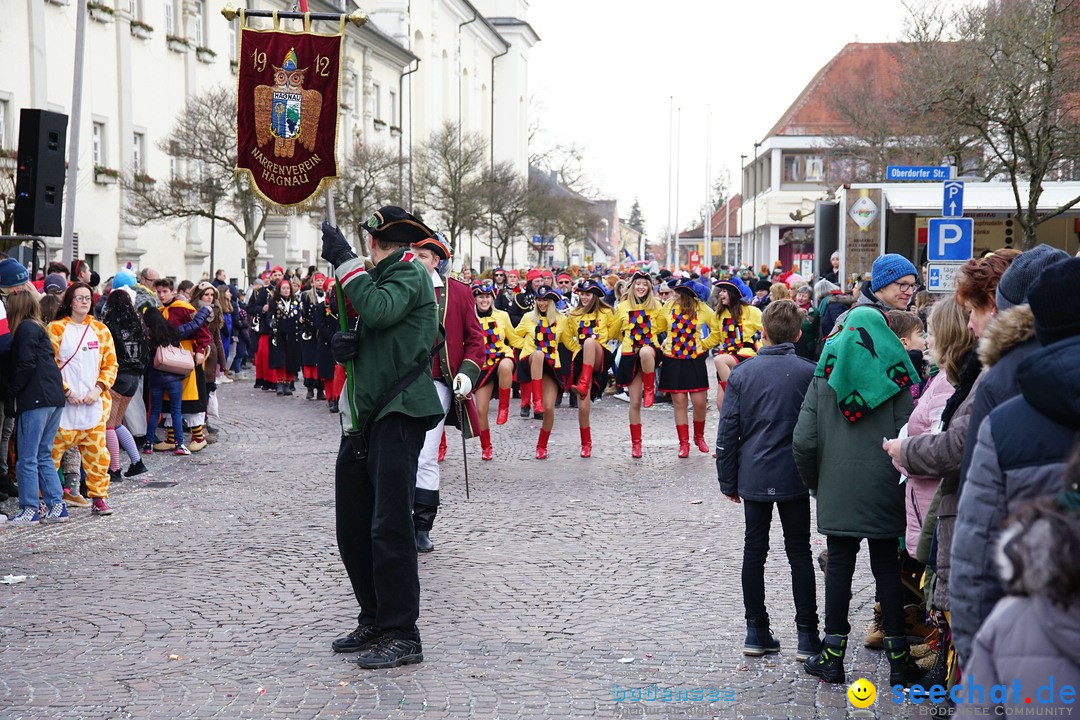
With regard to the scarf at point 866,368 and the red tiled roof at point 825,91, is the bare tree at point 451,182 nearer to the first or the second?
the red tiled roof at point 825,91

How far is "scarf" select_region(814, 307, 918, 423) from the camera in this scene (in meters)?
5.41

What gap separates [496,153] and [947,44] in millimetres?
57284

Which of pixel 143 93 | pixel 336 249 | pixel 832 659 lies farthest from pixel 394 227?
pixel 143 93

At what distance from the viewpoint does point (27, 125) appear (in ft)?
43.8

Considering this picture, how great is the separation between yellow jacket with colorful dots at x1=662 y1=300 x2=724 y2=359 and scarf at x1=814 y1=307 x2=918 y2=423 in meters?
7.47

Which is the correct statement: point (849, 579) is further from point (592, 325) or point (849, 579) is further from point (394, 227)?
point (592, 325)

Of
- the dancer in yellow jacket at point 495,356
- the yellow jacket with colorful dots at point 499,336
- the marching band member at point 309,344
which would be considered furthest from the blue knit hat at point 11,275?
the marching band member at point 309,344

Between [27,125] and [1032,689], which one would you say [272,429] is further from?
[1032,689]

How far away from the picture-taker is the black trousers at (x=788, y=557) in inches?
230

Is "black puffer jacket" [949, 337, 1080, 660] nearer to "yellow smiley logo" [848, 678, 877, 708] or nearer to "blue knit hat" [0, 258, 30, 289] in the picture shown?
"yellow smiley logo" [848, 678, 877, 708]

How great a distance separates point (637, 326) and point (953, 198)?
5260mm

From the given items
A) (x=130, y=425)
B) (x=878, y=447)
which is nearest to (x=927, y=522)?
(x=878, y=447)

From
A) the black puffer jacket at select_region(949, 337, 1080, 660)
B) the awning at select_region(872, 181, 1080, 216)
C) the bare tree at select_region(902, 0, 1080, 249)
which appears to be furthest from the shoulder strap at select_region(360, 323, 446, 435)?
the awning at select_region(872, 181, 1080, 216)

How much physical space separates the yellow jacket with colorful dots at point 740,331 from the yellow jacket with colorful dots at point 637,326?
67cm
